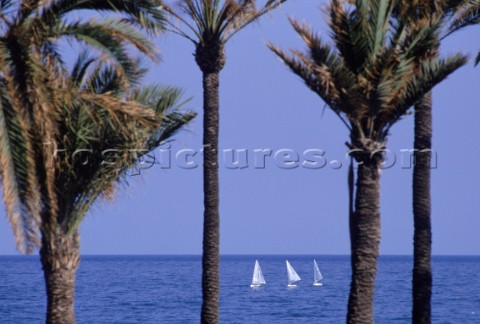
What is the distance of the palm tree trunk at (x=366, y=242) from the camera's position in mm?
14422

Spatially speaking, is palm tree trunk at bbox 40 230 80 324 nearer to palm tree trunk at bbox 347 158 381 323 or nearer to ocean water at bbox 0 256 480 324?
palm tree trunk at bbox 347 158 381 323

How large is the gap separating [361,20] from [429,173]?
15.5 ft

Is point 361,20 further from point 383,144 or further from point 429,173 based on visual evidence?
point 429,173

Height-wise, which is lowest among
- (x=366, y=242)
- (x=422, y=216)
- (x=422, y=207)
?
(x=366, y=242)

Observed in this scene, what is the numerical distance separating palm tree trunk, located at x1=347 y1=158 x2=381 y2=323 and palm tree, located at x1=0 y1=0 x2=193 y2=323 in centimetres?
341

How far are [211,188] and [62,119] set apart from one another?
152 inches

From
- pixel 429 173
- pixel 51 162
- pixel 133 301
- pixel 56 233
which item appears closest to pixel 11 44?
pixel 51 162


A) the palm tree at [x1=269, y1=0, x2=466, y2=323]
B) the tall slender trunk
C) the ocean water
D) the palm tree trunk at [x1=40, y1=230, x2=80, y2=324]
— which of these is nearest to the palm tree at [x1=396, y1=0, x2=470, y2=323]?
the tall slender trunk

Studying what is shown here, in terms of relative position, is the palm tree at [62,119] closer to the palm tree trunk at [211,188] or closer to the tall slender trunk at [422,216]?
the palm tree trunk at [211,188]

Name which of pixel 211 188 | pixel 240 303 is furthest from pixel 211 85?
pixel 240 303

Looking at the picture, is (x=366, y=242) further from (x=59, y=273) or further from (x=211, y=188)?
(x=59, y=273)

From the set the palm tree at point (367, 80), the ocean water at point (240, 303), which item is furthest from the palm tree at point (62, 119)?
the ocean water at point (240, 303)

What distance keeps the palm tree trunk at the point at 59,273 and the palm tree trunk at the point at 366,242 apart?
4529 mm

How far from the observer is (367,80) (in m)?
14.0
